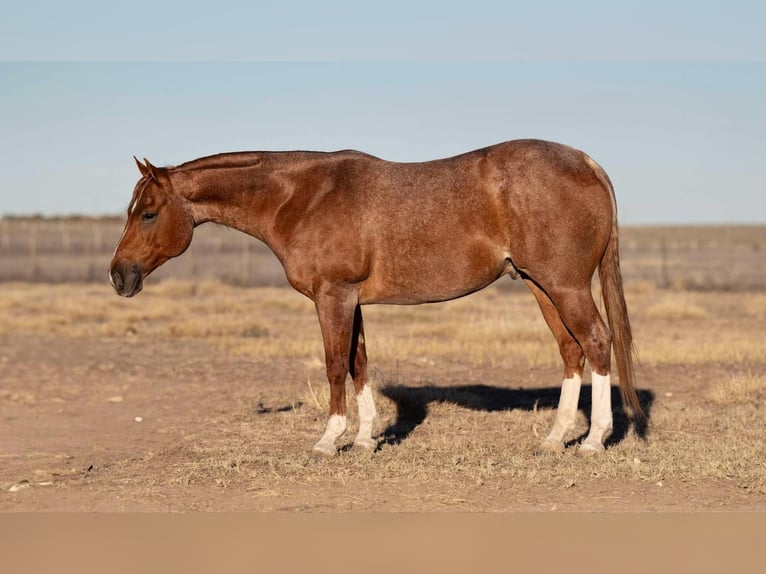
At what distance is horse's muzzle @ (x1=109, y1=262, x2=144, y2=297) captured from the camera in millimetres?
8336

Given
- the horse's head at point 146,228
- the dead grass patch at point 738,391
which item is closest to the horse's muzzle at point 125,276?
the horse's head at point 146,228

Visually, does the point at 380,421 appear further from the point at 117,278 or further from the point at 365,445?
the point at 117,278

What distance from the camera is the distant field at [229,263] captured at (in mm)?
37000

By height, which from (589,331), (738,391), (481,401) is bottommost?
(481,401)

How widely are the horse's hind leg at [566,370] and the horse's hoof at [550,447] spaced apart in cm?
2

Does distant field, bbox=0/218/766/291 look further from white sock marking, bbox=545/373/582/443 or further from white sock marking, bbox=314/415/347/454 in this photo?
white sock marking, bbox=314/415/347/454

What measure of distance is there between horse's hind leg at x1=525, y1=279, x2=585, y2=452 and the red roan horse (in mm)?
12

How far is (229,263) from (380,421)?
36513 mm

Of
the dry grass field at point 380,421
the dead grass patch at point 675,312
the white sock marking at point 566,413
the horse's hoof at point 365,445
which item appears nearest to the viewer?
the dry grass field at point 380,421

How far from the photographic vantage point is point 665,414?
1024 cm

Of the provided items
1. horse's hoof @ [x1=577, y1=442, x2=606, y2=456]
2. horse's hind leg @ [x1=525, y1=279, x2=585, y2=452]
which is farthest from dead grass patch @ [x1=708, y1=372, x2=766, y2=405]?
horse's hoof @ [x1=577, y1=442, x2=606, y2=456]

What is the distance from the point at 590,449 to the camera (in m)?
8.09

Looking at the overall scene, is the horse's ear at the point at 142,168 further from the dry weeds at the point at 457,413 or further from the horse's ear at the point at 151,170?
the dry weeds at the point at 457,413

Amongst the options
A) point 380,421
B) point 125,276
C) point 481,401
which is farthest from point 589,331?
point 125,276
